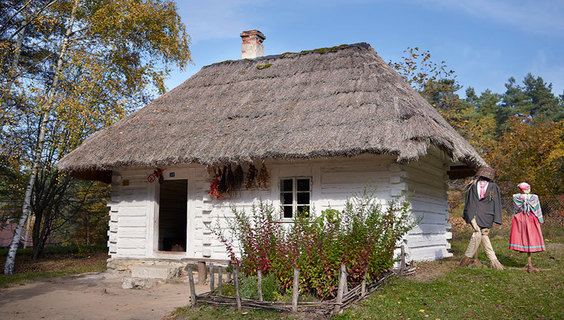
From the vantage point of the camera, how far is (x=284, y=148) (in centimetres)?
880

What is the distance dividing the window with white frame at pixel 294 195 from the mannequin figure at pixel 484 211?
10.0 ft

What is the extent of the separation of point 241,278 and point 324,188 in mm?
2993

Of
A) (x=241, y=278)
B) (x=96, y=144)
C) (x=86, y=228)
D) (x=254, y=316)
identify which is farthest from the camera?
(x=86, y=228)

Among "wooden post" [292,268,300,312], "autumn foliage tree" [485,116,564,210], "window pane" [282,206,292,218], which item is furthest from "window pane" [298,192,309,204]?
"autumn foliage tree" [485,116,564,210]

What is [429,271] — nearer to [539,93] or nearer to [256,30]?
[256,30]

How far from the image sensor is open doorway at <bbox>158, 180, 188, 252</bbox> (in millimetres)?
13812

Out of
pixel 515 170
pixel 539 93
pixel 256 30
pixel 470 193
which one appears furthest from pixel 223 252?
pixel 539 93

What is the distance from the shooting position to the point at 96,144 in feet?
36.4

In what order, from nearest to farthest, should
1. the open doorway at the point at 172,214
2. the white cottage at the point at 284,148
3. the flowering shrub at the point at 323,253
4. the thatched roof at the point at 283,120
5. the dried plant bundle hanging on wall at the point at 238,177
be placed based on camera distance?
the flowering shrub at the point at 323,253 < the thatched roof at the point at 283,120 < the white cottage at the point at 284,148 < the dried plant bundle hanging on wall at the point at 238,177 < the open doorway at the point at 172,214

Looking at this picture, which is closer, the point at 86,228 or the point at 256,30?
the point at 256,30

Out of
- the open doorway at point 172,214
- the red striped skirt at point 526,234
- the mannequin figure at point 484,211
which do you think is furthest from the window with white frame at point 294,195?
the open doorway at point 172,214

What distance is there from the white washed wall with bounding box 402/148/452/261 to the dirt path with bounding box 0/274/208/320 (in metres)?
4.40

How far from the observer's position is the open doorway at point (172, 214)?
45.3 feet

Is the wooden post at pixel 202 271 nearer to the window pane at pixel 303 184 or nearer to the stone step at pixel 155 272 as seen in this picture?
the stone step at pixel 155 272
